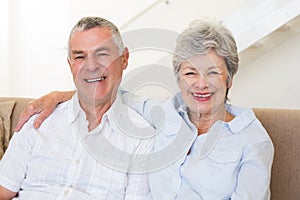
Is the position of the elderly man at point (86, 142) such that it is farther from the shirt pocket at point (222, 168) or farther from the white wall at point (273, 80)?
the white wall at point (273, 80)

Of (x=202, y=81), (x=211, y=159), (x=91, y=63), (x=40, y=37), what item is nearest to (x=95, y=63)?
(x=91, y=63)

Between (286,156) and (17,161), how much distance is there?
1055 mm

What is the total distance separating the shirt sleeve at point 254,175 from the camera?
4.21 ft

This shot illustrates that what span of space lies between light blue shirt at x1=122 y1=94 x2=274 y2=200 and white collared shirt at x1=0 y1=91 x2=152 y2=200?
0.25 ft

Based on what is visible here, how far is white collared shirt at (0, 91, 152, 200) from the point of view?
1.48 m

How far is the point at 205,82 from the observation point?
4.69 feet

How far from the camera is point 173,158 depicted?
1465mm

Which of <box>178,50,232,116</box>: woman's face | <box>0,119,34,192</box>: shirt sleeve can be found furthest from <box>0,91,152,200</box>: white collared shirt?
<box>178,50,232,116</box>: woman's face

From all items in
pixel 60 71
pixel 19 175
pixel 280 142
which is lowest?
pixel 60 71

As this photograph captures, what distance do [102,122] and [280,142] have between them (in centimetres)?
71

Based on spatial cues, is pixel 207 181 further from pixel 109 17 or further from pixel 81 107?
pixel 109 17

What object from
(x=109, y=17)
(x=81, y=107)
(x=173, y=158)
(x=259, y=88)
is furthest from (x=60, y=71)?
(x=173, y=158)

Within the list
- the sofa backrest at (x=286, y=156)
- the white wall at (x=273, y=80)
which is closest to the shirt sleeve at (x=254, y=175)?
the sofa backrest at (x=286, y=156)

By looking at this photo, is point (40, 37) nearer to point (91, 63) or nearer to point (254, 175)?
point (91, 63)
